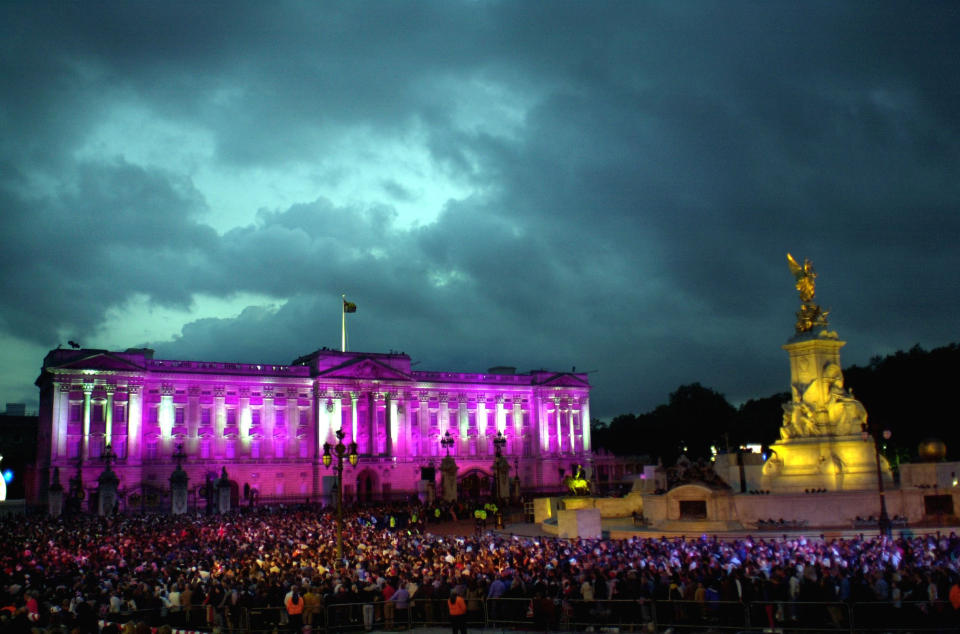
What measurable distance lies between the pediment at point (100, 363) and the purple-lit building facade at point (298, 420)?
3.8 inches

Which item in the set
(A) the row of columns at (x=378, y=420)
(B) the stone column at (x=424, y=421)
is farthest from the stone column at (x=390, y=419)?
(B) the stone column at (x=424, y=421)

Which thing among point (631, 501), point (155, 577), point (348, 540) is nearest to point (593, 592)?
point (155, 577)

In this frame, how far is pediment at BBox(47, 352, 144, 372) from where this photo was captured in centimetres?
7962

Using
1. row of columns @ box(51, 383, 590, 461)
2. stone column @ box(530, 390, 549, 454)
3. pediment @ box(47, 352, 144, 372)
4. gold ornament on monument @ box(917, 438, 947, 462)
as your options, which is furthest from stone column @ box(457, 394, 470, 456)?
gold ornament on monument @ box(917, 438, 947, 462)

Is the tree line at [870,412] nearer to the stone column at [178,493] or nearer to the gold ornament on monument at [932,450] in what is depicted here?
the gold ornament on monument at [932,450]

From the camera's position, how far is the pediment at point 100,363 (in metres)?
79.6

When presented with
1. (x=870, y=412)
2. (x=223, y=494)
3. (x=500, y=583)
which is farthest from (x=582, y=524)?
(x=870, y=412)

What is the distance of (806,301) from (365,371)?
6199cm

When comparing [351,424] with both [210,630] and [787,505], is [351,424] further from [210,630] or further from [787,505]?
[210,630]

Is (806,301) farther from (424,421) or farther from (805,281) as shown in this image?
(424,421)

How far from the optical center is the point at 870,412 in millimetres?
66625

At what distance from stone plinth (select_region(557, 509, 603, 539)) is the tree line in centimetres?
1091

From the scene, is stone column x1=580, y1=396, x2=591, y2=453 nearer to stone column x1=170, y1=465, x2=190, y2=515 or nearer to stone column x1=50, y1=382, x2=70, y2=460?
stone column x1=170, y1=465, x2=190, y2=515

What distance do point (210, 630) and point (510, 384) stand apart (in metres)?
88.8
